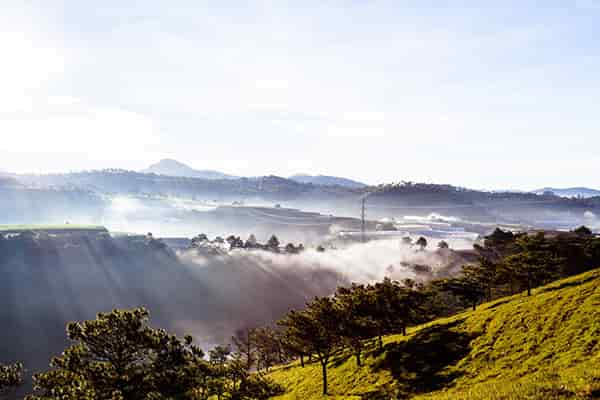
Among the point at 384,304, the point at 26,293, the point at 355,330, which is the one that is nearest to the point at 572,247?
the point at 384,304

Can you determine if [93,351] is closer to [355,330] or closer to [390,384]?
[390,384]

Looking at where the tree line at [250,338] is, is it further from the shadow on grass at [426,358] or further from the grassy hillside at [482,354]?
the shadow on grass at [426,358]

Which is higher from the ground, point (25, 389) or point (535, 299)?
point (535, 299)

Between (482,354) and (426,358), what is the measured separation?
7.16 metres

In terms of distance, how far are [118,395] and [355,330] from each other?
36563 mm

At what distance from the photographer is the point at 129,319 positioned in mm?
26078

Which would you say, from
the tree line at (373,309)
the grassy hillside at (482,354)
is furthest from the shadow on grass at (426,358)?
the tree line at (373,309)

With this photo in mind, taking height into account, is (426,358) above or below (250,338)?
above

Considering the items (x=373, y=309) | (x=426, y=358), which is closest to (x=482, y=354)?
(x=426, y=358)

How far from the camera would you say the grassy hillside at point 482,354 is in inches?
1346

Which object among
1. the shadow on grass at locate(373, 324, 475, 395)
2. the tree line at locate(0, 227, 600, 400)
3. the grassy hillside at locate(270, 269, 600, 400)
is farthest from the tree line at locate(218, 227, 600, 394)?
the shadow on grass at locate(373, 324, 475, 395)

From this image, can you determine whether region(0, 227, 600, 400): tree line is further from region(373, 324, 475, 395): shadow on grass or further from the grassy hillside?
region(373, 324, 475, 395): shadow on grass

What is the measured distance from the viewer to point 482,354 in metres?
41.5

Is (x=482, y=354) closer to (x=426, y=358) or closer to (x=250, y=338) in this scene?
(x=426, y=358)
